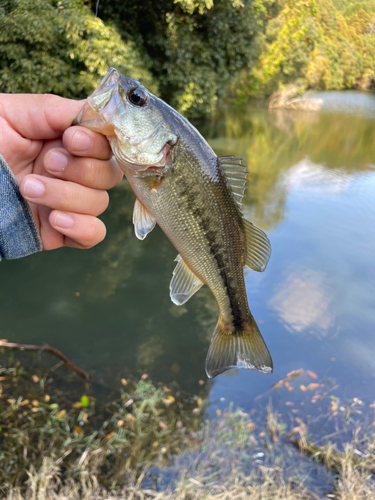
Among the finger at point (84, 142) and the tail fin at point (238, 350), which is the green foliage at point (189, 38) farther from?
the tail fin at point (238, 350)

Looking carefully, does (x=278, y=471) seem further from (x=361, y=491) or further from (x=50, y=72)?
(x=50, y=72)

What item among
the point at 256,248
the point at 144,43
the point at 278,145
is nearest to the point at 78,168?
the point at 256,248

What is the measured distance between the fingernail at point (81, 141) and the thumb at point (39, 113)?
0.20 meters

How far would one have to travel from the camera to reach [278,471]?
3363mm

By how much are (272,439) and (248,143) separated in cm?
1422

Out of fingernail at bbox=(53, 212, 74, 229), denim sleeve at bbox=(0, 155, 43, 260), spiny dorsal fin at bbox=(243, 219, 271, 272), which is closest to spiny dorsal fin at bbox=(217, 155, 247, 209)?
spiny dorsal fin at bbox=(243, 219, 271, 272)

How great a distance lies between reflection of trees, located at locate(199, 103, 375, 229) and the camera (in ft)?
Result: 33.6

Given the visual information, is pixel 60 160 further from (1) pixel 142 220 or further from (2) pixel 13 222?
(1) pixel 142 220

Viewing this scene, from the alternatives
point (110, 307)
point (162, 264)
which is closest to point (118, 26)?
point (162, 264)

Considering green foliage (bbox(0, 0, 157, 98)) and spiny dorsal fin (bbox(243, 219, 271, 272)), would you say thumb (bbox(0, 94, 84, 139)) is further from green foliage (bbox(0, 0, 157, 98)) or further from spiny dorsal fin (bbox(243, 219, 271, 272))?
green foliage (bbox(0, 0, 157, 98))

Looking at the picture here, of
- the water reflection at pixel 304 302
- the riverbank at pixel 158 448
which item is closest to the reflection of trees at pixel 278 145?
the water reflection at pixel 304 302

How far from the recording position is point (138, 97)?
1399 millimetres

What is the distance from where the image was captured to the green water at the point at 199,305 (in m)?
4.63

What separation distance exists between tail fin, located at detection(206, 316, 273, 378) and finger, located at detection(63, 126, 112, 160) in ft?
3.18
